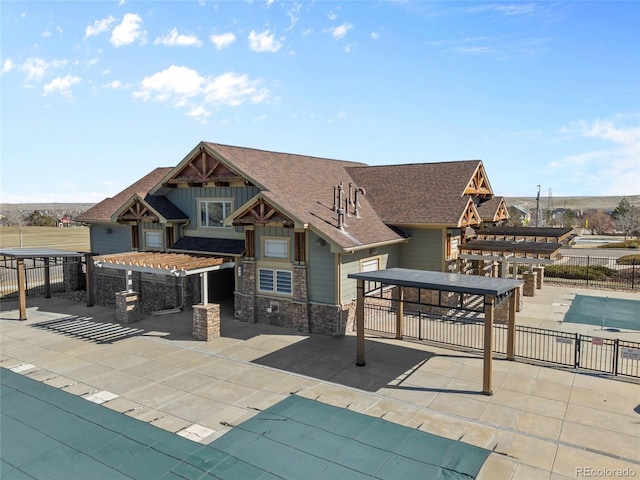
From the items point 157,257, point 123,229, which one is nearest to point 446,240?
point 157,257

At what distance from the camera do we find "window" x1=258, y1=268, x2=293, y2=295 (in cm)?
2045

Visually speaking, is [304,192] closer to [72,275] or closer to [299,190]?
[299,190]

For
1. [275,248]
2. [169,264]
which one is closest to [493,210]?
[275,248]

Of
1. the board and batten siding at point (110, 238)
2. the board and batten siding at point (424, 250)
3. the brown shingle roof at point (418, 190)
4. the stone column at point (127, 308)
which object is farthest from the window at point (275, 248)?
the board and batten siding at point (110, 238)

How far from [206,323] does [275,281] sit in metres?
3.68

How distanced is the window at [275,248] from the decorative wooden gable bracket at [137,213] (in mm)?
6837

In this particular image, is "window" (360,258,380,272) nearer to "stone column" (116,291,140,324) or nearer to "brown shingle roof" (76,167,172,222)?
"stone column" (116,291,140,324)

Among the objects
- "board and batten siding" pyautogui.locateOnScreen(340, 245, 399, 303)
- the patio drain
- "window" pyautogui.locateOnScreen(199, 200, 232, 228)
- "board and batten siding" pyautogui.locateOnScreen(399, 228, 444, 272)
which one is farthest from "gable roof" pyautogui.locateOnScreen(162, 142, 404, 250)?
the patio drain

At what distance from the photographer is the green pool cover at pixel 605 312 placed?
21.2 m

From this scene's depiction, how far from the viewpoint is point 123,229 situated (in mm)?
27766

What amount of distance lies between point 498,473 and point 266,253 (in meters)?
13.7

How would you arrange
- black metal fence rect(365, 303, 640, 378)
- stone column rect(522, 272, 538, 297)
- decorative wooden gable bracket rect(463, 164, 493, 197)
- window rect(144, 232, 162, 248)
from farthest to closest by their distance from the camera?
stone column rect(522, 272, 538, 297)
decorative wooden gable bracket rect(463, 164, 493, 197)
window rect(144, 232, 162, 248)
black metal fence rect(365, 303, 640, 378)

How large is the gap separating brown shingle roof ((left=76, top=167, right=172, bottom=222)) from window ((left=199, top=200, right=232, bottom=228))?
6.03 m

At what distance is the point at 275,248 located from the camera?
20.7 metres
